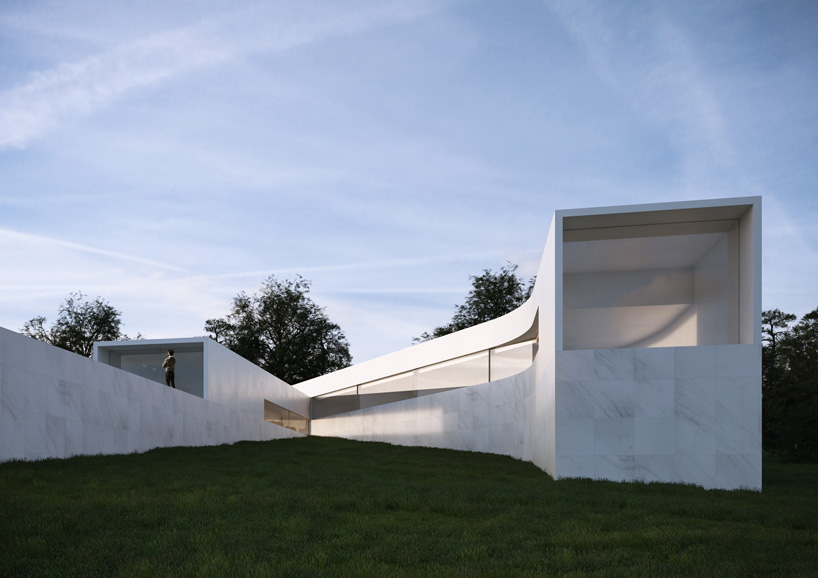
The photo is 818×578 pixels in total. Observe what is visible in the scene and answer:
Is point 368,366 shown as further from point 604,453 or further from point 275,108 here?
point 604,453

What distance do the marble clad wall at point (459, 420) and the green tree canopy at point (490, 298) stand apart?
760 inches

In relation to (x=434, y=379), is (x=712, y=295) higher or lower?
higher

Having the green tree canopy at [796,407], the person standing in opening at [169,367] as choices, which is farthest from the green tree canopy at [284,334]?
the green tree canopy at [796,407]

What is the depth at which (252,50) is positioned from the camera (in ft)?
80.9

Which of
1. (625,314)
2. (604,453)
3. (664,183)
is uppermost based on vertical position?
(664,183)

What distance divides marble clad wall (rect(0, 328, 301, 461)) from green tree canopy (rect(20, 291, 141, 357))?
35666mm

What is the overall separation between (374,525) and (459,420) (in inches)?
803

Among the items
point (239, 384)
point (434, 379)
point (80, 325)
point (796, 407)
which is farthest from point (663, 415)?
point (80, 325)

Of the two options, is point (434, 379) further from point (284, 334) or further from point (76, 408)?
point (284, 334)

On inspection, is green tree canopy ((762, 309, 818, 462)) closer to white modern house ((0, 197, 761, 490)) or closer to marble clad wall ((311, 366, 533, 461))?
white modern house ((0, 197, 761, 490))

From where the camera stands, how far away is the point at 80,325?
56875 mm

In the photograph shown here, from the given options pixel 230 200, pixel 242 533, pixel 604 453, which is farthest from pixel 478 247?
pixel 242 533

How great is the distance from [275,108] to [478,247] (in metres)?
32.4

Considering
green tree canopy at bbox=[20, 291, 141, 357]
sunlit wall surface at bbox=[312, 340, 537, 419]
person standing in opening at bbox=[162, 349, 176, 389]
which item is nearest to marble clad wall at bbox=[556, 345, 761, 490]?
sunlit wall surface at bbox=[312, 340, 537, 419]
